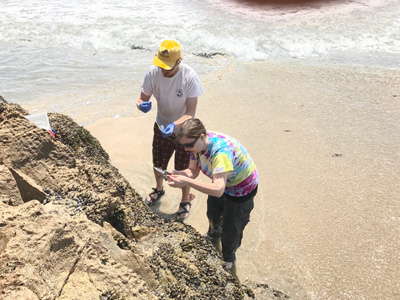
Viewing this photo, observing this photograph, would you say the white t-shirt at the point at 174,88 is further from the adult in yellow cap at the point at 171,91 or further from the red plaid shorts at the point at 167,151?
the red plaid shorts at the point at 167,151

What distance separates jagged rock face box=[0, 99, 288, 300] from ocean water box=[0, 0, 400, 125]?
338 centimetres

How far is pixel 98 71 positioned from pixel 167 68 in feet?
17.1

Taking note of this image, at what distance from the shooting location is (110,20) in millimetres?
10609

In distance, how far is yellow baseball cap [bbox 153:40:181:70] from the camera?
2861 millimetres

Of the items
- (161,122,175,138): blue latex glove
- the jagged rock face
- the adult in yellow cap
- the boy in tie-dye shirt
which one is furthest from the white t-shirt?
the jagged rock face

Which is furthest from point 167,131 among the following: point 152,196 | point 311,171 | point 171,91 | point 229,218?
point 311,171

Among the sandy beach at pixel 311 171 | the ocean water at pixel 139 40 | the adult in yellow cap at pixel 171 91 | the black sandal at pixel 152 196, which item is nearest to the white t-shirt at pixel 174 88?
the adult in yellow cap at pixel 171 91

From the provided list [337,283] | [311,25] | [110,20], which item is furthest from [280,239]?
[110,20]

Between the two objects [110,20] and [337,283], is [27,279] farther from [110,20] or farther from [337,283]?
[110,20]

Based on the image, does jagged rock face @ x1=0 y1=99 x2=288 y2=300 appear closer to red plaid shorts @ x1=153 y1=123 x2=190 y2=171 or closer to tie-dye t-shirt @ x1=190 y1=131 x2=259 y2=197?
tie-dye t-shirt @ x1=190 y1=131 x2=259 y2=197

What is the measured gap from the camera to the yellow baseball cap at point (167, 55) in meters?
2.86

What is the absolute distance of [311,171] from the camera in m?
4.36

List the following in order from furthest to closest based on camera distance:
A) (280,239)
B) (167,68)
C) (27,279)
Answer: (280,239) < (167,68) < (27,279)

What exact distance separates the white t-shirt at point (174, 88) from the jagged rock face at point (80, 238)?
2.76 feet
